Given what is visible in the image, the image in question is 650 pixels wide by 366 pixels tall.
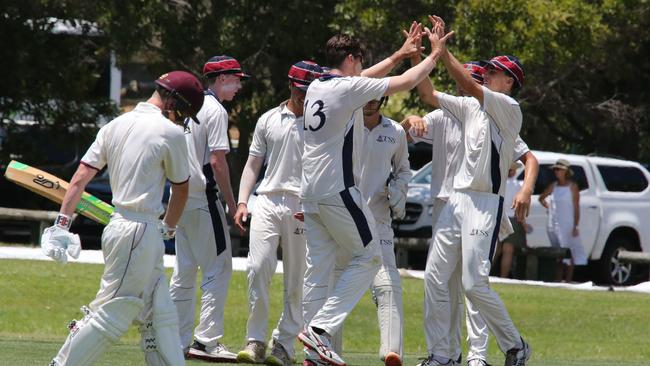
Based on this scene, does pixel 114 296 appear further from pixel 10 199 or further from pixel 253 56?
pixel 10 199

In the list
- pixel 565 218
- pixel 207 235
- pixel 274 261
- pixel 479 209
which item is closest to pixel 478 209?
pixel 479 209

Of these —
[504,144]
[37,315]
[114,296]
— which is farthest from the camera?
[37,315]

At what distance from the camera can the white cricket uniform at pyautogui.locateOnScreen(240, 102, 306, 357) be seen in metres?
11.0

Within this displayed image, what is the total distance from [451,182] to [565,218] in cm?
1096

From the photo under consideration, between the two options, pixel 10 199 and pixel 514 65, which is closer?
pixel 514 65

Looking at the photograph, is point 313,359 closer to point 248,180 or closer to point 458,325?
point 458,325

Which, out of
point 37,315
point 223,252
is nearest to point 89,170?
point 223,252

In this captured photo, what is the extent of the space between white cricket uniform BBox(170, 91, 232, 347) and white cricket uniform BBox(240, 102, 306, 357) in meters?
0.29

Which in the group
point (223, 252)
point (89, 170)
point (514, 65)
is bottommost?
point (223, 252)

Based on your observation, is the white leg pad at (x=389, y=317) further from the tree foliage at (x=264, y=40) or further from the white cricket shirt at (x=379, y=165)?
Answer: the tree foliage at (x=264, y=40)

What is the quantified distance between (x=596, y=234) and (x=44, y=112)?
9889 mm

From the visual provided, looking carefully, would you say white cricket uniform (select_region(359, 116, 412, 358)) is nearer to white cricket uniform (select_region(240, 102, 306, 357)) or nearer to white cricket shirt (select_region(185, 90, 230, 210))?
white cricket uniform (select_region(240, 102, 306, 357))

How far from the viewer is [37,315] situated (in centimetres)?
1534

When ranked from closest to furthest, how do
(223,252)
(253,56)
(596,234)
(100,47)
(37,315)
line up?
(223,252), (37,315), (596,234), (253,56), (100,47)
